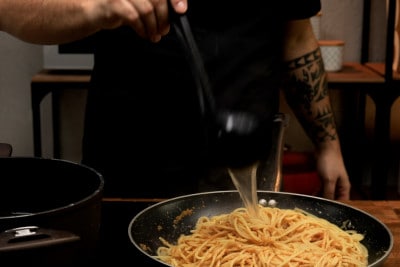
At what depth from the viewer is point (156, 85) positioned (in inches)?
61.1

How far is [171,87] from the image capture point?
1.54 m

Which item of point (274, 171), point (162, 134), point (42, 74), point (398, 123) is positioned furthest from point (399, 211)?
point (398, 123)

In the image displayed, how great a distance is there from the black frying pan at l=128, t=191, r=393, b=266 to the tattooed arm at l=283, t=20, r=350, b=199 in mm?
435

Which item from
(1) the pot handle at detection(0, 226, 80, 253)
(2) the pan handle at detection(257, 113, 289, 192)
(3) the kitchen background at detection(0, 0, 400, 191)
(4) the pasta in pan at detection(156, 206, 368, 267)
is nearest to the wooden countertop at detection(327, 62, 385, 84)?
(3) the kitchen background at detection(0, 0, 400, 191)

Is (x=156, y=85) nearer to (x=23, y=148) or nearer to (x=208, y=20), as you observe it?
A: (x=208, y=20)

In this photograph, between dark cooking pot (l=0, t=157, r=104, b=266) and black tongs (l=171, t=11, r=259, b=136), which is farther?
black tongs (l=171, t=11, r=259, b=136)

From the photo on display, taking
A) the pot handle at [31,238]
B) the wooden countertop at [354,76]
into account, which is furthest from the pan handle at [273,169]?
the wooden countertop at [354,76]

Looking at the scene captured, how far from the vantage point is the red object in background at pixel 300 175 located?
248 centimetres

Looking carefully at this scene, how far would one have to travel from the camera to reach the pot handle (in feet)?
1.93

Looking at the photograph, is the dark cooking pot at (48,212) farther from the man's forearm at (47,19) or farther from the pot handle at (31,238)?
the man's forearm at (47,19)

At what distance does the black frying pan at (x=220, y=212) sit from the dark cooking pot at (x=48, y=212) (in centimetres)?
14

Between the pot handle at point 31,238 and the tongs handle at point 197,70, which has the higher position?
the tongs handle at point 197,70

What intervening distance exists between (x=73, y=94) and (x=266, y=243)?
89.2 inches

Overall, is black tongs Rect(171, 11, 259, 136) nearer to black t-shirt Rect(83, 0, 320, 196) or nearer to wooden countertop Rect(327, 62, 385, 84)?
black t-shirt Rect(83, 0, 320, 196)
